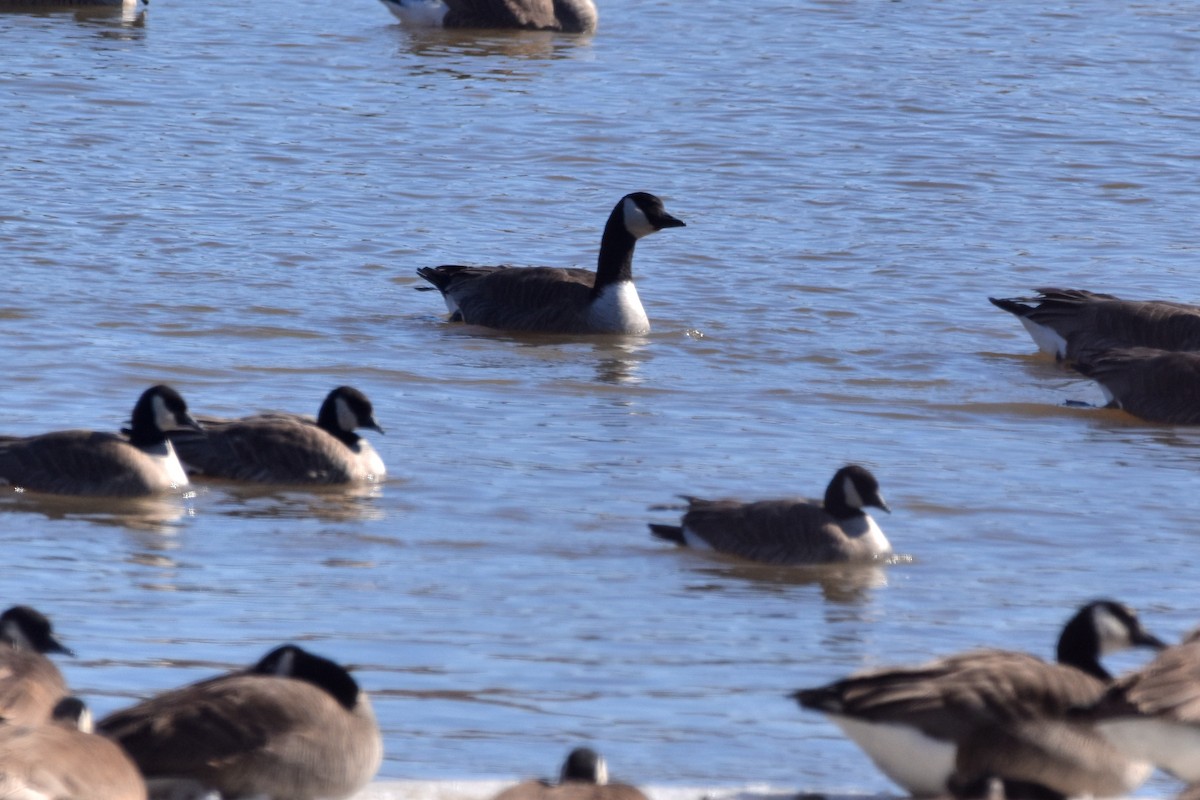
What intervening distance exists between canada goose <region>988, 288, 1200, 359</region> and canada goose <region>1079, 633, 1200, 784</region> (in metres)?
9.03

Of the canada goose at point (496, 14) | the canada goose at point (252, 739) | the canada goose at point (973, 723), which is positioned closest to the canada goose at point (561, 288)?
the canada goose at point (973, 723)

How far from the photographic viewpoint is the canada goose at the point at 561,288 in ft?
52.9

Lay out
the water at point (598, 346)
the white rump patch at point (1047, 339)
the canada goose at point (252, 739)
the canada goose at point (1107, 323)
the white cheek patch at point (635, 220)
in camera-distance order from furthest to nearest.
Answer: the white cheek patch at point (635, 220) < the white rump patch at point (1047, 339) < the canada goose at point (1107, 323) < the water at point (598, 346) < the canada goose at point (252, 739)

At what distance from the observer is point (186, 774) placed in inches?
235

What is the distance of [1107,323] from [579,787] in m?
10.5

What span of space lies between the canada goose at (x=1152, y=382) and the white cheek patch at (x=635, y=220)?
3.58 meters

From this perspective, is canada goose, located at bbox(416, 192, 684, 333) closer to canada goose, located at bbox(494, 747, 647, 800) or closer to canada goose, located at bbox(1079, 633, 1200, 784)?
canada goose, located at bbox(1079, 633, 1200, 784)

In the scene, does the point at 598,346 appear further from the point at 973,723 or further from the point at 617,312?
the point at 973,723

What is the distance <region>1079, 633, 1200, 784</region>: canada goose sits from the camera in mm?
5992

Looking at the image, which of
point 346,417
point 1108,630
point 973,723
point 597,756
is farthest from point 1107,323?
point 597,756

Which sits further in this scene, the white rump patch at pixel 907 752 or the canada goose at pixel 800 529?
the canada goose at pixel 800 529

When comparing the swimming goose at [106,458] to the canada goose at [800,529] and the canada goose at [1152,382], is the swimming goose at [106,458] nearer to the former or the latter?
the canada goose at [800,529]

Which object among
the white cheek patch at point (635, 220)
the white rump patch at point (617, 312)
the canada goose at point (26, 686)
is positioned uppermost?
the white cheek patch at point (635, 220)

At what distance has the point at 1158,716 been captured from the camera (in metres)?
5.98
